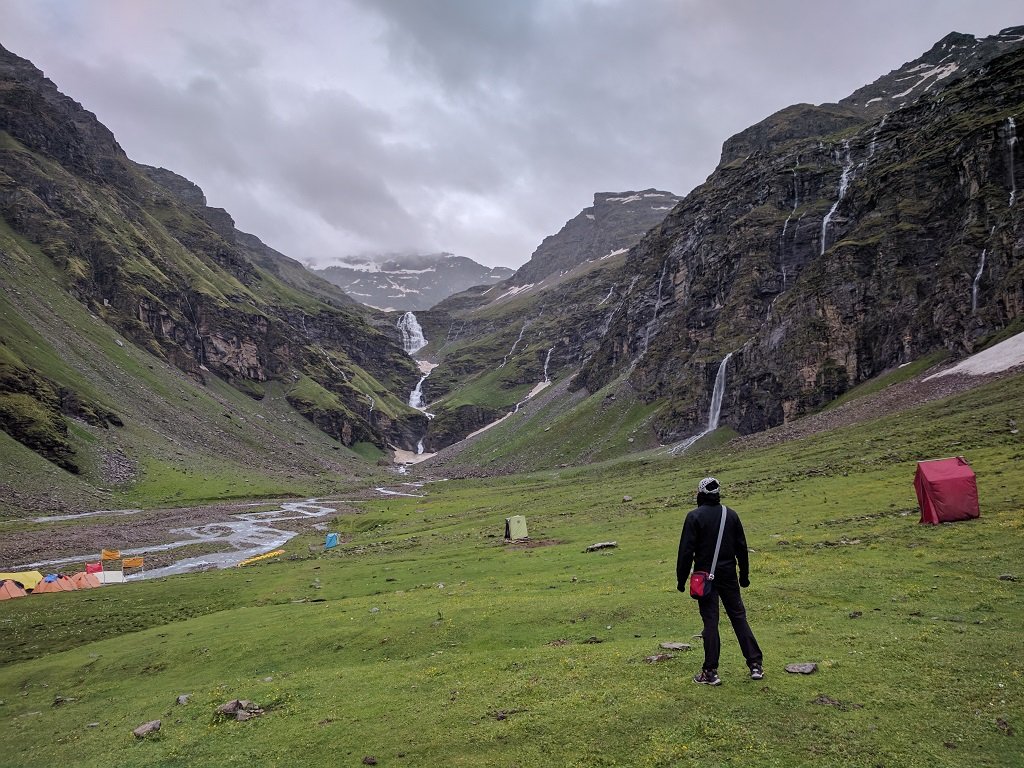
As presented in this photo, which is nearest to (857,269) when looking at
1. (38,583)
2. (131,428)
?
(38,583)

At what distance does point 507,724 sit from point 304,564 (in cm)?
4083

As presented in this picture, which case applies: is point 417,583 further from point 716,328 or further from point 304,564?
point 716,328

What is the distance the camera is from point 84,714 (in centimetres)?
1919

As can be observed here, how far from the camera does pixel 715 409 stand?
4998 inches

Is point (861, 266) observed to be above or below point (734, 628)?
above

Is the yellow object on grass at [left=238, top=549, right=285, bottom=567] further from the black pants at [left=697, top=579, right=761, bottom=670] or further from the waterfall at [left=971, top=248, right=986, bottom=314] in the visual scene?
the waterfall at [left=971, top=248, right=986, bottom=314]

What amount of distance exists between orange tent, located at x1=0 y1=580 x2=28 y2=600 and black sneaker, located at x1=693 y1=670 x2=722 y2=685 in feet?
164

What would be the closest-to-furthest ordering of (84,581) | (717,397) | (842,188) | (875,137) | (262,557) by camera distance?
1. (84,581)
2. (262,557)
3. (717,397)
4. (842,188)
5. (875,137)

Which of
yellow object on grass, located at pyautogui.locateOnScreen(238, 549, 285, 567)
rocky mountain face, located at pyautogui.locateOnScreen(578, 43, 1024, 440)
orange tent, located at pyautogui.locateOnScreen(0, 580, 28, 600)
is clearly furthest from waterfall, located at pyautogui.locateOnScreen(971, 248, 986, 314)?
orange tent, located at pyautogui.locateOnScreen(0, 580, 28, 600)

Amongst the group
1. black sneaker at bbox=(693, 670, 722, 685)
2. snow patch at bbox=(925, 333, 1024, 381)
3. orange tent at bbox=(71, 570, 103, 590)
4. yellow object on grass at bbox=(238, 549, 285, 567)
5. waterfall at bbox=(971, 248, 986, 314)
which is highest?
waterfall at bbox=(971, 248, 986, 314)

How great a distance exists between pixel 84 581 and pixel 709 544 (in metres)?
52.3

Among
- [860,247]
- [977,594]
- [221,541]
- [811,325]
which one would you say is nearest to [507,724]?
[977,594]

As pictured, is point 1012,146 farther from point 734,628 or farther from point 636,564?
point 734,628

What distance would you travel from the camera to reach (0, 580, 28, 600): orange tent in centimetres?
4088
